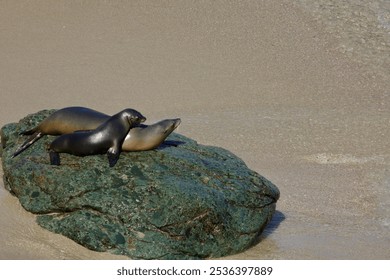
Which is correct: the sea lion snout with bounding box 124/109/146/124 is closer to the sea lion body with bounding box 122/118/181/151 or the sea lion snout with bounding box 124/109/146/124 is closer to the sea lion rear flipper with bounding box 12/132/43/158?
the sea lion body with bounding box 122/118/181/151

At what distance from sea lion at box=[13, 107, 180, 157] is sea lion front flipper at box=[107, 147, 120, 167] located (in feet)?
0.43

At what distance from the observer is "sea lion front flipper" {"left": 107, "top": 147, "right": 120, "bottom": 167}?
6693mm

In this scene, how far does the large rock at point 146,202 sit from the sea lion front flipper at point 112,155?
0.04 metres

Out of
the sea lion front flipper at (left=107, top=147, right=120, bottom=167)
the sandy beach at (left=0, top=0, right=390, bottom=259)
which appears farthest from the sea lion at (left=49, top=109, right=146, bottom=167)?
the sandy beach at (left=0, top=0, right=390, bottom=259)

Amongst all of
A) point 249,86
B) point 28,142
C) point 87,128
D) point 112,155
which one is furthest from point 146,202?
point 249,86

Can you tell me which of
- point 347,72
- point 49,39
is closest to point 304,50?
point 347,72

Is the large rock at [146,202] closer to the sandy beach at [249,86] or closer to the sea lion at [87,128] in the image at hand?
the sea lion at [87,128]

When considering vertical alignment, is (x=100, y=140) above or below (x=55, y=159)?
above

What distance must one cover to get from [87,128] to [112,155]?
469 mm

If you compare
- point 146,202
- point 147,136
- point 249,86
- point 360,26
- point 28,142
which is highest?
point 147,136

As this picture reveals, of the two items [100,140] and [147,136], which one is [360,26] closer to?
[147,136]

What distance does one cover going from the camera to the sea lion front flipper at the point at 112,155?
6.69 metres

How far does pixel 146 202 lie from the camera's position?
21.2ft
